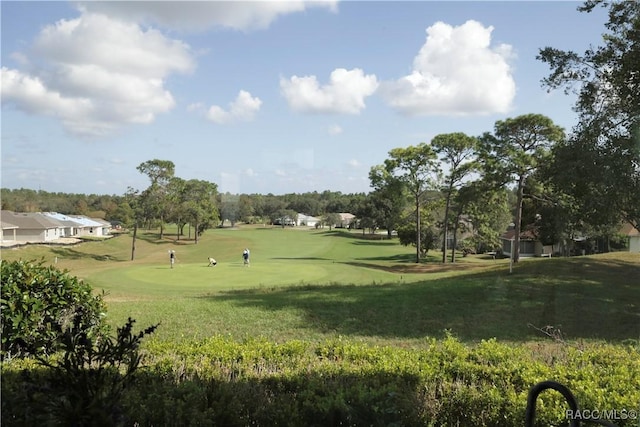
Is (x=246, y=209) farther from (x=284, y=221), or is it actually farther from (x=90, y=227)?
(x=90, y=227)

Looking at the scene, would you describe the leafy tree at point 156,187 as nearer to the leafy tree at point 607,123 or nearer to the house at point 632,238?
the leafy tree at point 607,123

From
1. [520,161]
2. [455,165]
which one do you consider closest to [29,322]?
[455,165]

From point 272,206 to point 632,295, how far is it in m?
10.1

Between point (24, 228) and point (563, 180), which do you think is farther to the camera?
point (24, 228)

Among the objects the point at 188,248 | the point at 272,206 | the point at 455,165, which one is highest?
the point at 455,165

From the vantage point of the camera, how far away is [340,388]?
2465mm

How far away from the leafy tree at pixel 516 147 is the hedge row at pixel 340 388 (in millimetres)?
15289

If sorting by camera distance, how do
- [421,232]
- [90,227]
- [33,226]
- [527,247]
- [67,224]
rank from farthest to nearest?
[527,247] < [421,232] < [90,227] < [67,224] < [33,226]

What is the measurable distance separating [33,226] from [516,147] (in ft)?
52.8

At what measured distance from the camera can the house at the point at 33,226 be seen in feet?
32.9

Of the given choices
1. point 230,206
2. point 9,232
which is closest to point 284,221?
point 230,206

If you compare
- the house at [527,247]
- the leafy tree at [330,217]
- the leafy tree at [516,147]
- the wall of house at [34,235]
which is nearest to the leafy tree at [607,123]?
the leafy tree at [330,217]

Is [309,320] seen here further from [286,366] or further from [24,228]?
[24,228]

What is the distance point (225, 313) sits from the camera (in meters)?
7.59
